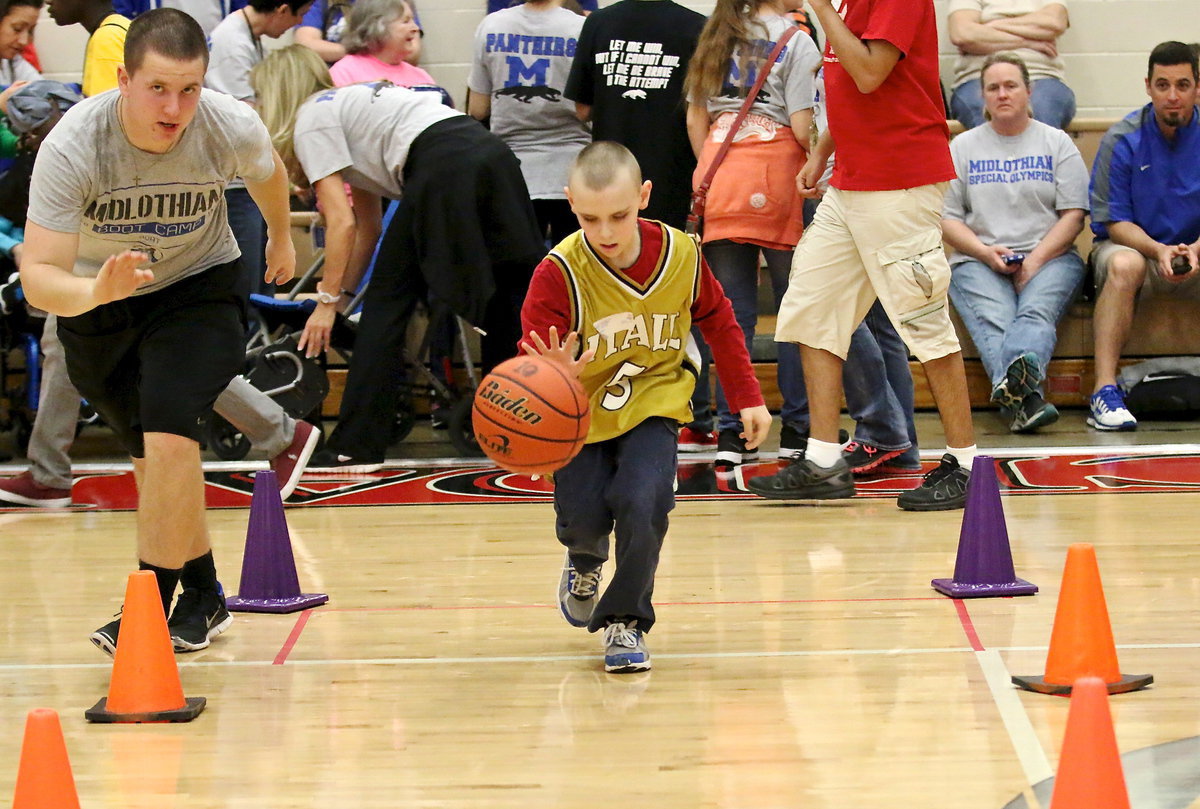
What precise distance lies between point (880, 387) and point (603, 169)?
3.08 metres

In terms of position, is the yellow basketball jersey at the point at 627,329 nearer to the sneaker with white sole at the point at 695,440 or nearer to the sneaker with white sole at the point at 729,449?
the sneaker with white sole at the point at 729,449

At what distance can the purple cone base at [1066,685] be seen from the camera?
3461mm

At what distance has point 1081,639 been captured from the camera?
138 inches

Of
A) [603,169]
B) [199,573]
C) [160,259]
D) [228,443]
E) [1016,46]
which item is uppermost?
[603,169]

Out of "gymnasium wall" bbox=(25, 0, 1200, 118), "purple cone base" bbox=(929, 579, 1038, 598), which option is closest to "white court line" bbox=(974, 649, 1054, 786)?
"purple cone base" bbox=(929, 579, 1038, 598)

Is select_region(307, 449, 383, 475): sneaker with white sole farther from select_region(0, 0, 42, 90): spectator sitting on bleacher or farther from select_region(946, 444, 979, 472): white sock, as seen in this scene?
select_region(946, 444, 979, 472): white sock

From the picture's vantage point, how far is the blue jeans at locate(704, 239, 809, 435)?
674 centimetres

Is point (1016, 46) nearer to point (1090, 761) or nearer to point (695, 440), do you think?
point (695, 440)

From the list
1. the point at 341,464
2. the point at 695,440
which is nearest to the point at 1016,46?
the point at 695,440

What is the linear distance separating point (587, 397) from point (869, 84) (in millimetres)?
2273

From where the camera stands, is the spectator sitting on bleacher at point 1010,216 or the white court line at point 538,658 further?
the spectator sitting on bleacher at point 1010,216

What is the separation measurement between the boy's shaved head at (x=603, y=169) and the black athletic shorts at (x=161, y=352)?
1104mm

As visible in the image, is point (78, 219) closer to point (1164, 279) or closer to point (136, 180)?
point (136, 180)

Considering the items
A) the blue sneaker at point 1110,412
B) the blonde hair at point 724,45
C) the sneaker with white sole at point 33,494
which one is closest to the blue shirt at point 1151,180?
the blue sneaker at point 1110,412
